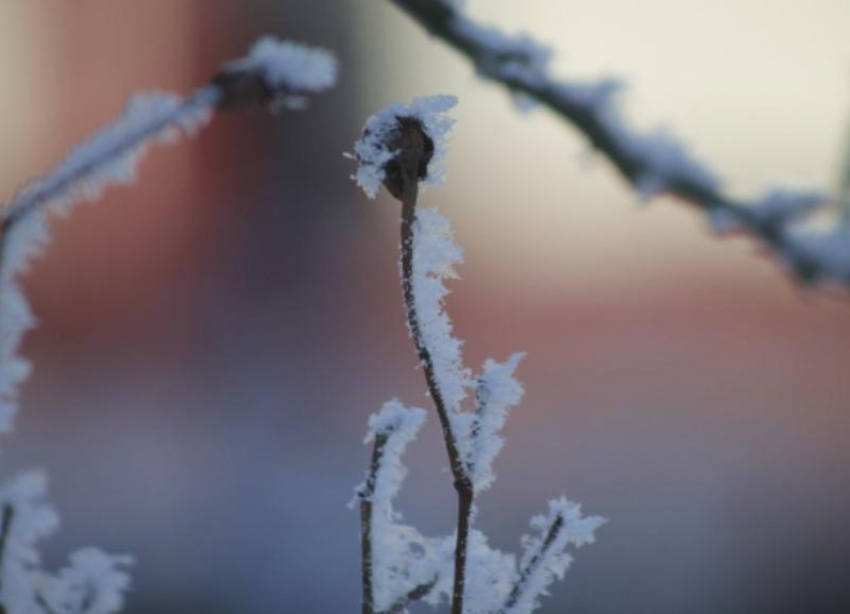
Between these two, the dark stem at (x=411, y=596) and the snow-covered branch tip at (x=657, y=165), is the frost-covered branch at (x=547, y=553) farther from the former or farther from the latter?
the snow-covered branch tip at (x=657, y=165)

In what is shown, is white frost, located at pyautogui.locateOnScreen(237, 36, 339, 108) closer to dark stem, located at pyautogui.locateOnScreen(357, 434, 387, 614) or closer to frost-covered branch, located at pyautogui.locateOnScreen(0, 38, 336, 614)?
frost-covered branch, located at pyautogui.locateOnScreen(0, 38, 336, 614)

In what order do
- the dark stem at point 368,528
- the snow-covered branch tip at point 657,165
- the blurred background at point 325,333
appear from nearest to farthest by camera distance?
the snow-covered branch tip at point 657,165 < the dark stem at point 368,528 < the blurred background at point 325,333

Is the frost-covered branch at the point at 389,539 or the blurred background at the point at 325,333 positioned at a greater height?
the blurred background at the point at 325,333

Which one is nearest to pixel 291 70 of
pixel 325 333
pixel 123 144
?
pixel 123 144

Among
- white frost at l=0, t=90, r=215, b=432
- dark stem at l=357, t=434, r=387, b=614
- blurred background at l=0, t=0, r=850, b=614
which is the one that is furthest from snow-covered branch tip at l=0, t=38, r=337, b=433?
blurred background at l=0, t=0, r=850, b=614

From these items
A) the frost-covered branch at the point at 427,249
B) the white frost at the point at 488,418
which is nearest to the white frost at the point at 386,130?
the frost-covered branch at the point at 427,249

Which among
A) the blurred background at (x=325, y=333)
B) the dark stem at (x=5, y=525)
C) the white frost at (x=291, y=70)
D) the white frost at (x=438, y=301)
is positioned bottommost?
the dark stem at (x=5, y=525)

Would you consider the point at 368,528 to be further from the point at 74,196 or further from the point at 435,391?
the point at 74,196

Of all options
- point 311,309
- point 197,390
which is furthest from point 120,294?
point 311,309
